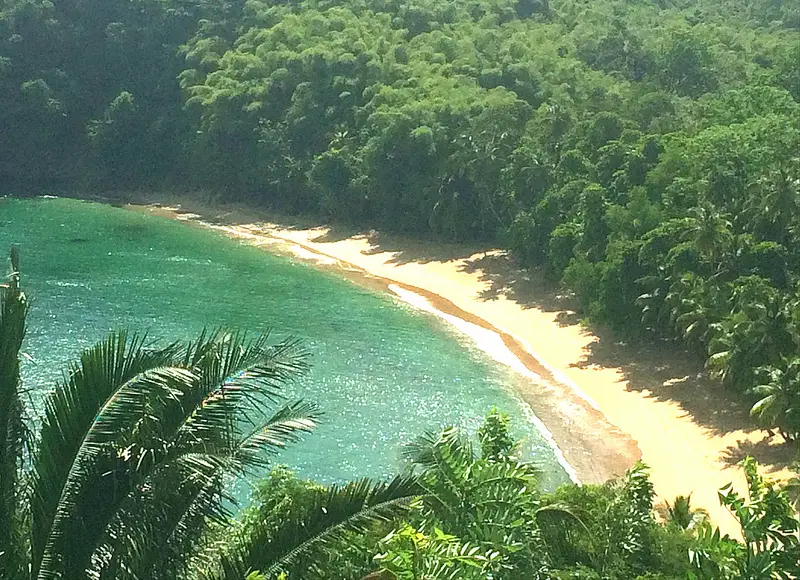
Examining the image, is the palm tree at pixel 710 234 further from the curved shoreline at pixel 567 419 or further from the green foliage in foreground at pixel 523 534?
the green foliage in foreground at pixel 523 534

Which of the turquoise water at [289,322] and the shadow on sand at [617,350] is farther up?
the shadow on sand at [617,350]

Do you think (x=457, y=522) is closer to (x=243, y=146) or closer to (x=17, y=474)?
(x=17, y=474)

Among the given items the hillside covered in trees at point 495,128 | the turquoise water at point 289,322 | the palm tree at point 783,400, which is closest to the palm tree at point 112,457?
the turquoise water at point 289,322

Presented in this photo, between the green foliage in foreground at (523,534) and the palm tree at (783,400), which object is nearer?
the green foliage in foreground at (523,534)

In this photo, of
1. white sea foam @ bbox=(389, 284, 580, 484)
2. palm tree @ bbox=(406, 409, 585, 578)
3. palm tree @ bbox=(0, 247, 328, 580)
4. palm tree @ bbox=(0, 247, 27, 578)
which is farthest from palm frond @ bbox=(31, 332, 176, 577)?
white sea foam @ bbox=(389, 284, 580, 484)

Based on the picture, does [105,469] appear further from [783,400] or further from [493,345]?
[493,345]

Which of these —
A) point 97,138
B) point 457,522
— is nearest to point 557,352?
point 457,522

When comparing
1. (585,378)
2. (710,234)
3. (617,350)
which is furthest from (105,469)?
(617,350)
